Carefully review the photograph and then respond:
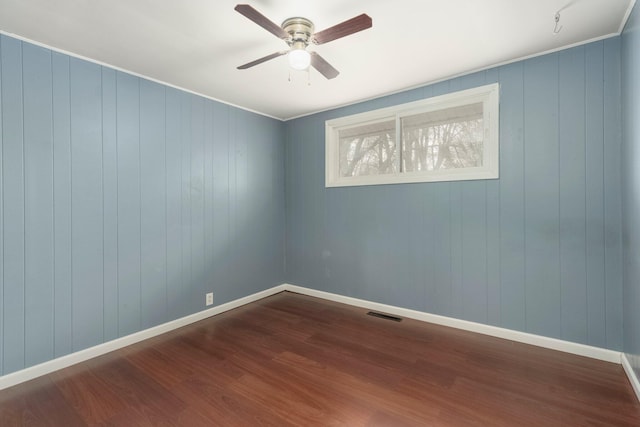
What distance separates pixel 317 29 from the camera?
2.05 m

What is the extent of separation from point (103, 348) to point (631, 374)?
398 centimetres

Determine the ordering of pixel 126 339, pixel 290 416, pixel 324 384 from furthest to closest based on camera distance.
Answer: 1. pixel 126 339
2. pixel 324 384
3. pixel 290 416

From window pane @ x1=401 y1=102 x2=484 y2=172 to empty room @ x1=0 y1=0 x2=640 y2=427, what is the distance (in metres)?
0.02

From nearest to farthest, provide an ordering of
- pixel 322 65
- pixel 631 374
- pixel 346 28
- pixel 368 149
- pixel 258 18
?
pixel 258 18, pixel 346 28, pixel 631 374, pixel 322 65, pixel 368 149

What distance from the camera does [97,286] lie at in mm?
2439

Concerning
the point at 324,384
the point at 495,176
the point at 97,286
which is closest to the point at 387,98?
the point at 495,176

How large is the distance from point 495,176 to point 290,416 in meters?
2.55

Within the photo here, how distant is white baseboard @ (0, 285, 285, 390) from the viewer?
6.72 ft

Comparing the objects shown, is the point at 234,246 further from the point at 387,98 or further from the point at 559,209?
the point at 559,209

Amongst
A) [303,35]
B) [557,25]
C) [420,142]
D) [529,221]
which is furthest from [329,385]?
[557,25]

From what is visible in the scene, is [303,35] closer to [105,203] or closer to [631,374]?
[105,203]

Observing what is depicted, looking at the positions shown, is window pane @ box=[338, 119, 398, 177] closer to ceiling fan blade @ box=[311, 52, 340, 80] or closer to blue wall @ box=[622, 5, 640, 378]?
ceiling fan blade @ box=[311, 52, 340, 80]

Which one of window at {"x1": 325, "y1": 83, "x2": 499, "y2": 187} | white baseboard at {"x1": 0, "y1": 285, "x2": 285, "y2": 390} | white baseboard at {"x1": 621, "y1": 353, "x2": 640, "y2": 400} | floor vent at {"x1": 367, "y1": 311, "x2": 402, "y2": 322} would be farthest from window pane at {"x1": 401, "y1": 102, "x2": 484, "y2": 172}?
white baseboard at {"x1": 0, "y1": 285, "x2": 285, "y2": 390}

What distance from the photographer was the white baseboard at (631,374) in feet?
5.98
